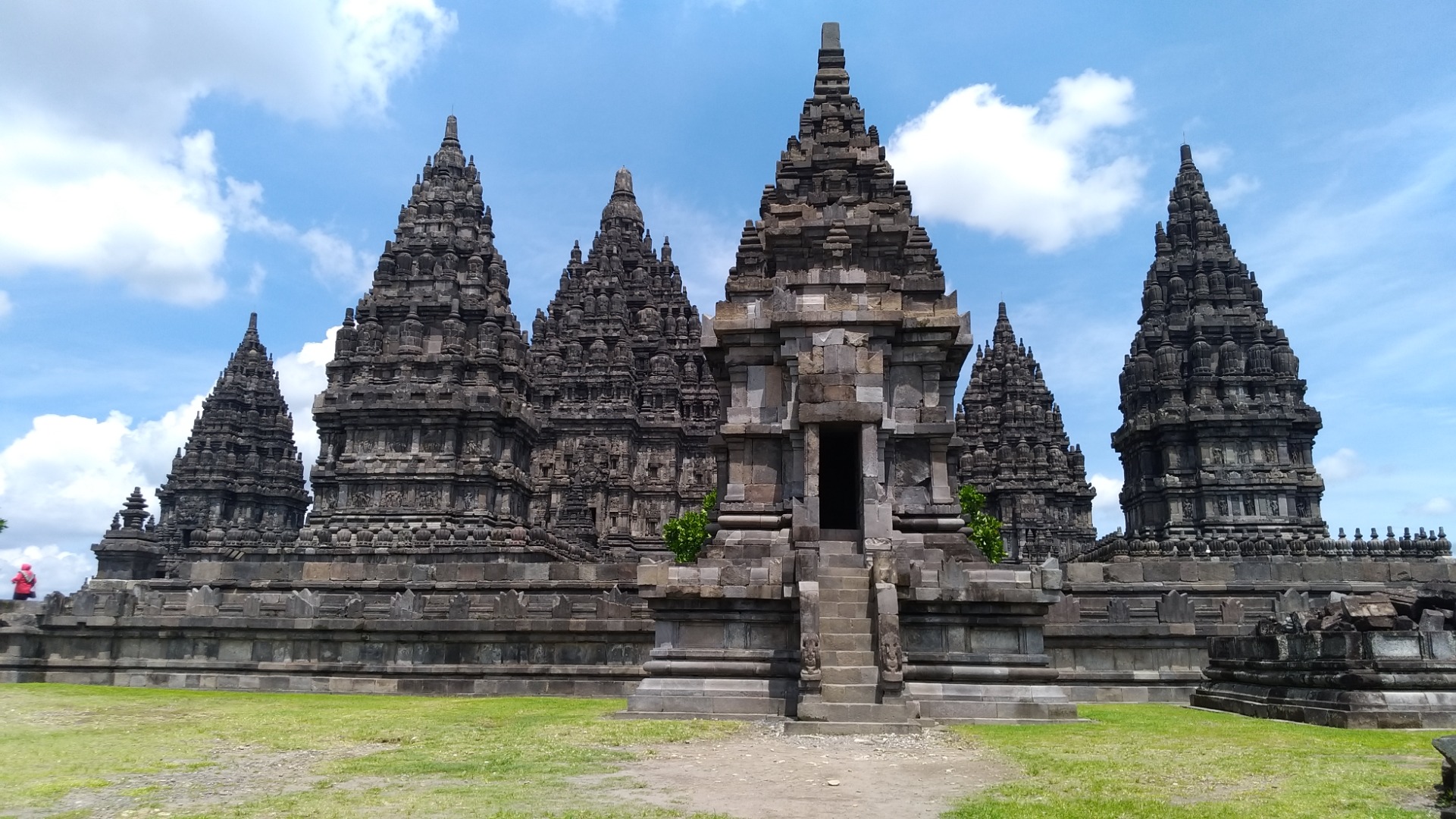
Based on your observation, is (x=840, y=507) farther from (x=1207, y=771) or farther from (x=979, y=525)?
(x=979, y=525)

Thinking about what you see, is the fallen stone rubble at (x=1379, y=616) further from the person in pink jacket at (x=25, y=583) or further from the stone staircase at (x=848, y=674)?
the person in pink jacket at (x=25, y=583)

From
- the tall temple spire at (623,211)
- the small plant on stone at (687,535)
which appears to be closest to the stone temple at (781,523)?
the small plant on stone at (687,535)

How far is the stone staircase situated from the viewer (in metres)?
12.7

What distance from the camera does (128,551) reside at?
58469mm

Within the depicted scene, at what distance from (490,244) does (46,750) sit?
3904 centimetres

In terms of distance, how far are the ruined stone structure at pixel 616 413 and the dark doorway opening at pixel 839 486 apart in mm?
32465

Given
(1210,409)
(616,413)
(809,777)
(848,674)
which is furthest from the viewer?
(616,413)

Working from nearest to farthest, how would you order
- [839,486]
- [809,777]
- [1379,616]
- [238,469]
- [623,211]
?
[809,777] → [1379,616] → [839,486] → [238,469] → [623,211]

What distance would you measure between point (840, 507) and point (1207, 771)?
11.0 m

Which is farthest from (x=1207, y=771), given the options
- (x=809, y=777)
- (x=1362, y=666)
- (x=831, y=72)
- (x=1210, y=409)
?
(x=1210, y=409)

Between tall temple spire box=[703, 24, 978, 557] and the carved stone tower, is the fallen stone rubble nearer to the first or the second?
tall temple spire box=[703, 24, 978, 557]

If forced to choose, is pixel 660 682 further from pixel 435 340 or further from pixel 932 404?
pixel 435 340

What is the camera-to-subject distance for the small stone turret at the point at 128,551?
5850cm

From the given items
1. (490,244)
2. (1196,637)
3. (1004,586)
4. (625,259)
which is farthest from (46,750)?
→ (625,259)
